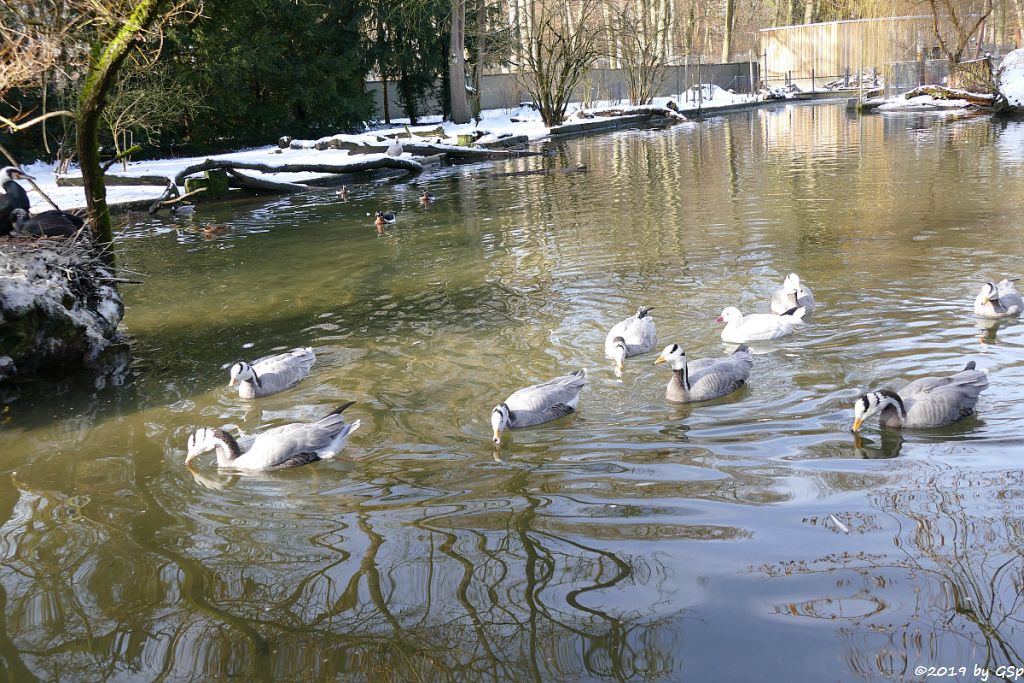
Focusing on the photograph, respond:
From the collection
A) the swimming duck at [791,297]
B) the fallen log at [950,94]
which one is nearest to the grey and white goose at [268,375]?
the swimming duck at [791,297]

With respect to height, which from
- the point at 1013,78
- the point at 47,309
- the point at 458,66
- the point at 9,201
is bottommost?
the point at 47,309

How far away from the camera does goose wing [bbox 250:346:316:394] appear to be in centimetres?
761

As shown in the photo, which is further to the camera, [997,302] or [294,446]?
[997,302]

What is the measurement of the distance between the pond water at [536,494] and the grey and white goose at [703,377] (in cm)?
16

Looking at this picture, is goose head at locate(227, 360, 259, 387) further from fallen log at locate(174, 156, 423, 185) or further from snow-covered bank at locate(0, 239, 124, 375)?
fallen log at locate(174, 156, 423, 185)

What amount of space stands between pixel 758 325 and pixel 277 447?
4242 millimetres

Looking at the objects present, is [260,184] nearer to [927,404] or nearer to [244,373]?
[244,373]

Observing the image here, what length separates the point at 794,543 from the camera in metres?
4.57

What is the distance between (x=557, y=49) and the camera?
36.5 metres

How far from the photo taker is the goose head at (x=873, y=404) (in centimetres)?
590

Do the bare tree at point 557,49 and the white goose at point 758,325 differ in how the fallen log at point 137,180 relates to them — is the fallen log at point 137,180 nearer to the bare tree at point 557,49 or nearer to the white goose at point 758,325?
the bare tree at point 557,49

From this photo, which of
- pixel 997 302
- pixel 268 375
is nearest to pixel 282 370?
pixel 268 375

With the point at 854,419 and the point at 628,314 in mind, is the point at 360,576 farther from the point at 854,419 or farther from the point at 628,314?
the point at 628,314

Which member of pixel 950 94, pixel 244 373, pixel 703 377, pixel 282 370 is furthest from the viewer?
pixel 950 94
